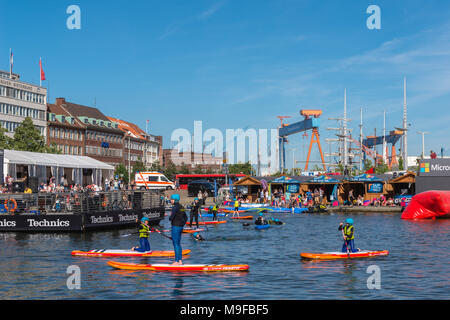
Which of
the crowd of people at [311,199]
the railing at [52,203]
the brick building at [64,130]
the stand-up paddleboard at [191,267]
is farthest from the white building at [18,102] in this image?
the stand-up paddleboard at [191,267]

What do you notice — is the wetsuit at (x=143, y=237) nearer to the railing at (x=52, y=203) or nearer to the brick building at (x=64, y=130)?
the railing at (x=52, y=203)

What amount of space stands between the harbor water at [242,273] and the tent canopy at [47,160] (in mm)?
10416

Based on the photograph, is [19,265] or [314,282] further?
[19,265]

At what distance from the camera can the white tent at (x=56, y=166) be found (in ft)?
144

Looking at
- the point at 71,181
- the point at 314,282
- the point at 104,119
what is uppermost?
the point at 104,119

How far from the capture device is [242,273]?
65.4 feet

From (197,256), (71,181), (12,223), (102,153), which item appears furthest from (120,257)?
(102,153)

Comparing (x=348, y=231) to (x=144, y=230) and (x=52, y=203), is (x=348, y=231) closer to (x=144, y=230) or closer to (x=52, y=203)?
(x=144, y=230)

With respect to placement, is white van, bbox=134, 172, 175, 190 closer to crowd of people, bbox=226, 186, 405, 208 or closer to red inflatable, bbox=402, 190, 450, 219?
crowd of people, bbox=226, 186, 405, 208

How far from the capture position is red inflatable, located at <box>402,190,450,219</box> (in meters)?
49.4

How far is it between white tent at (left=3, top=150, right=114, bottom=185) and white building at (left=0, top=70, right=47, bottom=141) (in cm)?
3991

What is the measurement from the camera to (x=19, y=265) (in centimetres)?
2211
